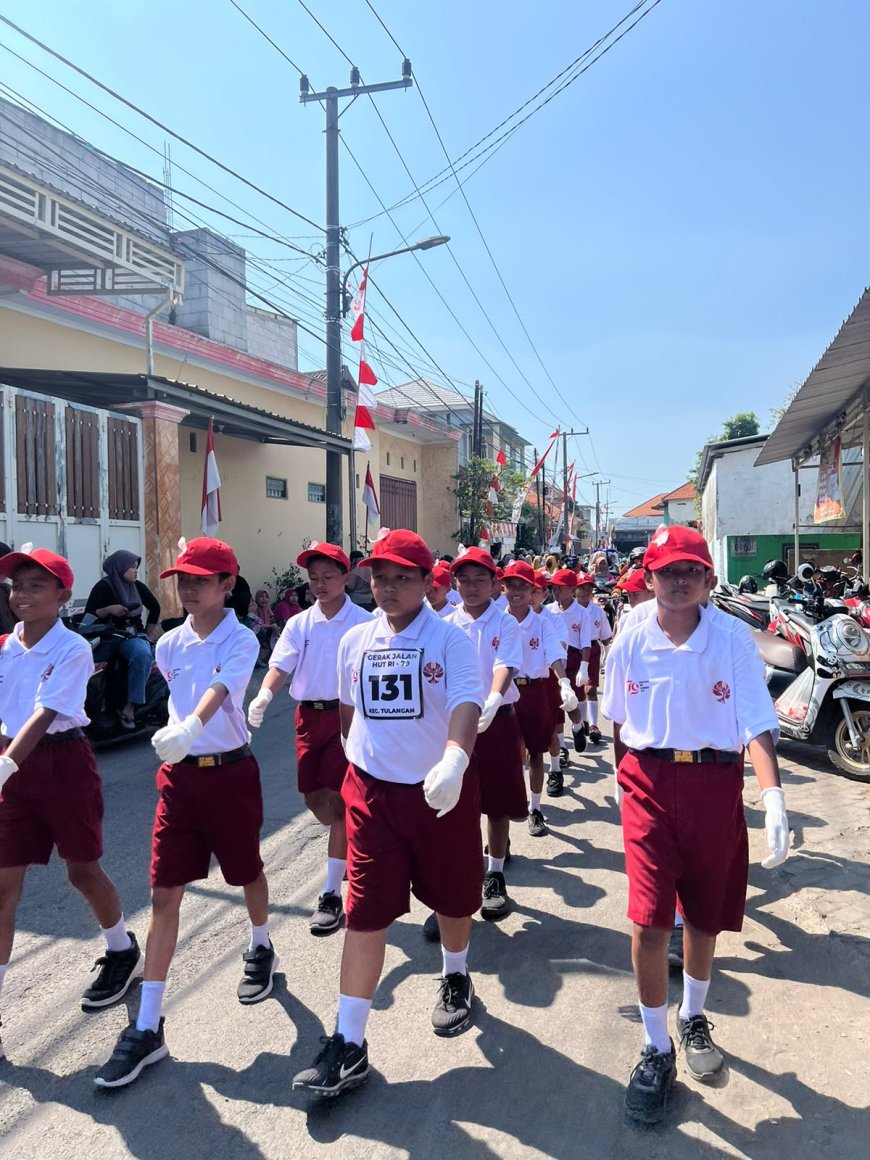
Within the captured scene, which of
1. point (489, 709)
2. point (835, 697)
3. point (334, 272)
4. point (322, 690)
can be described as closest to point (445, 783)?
point (489, 709)

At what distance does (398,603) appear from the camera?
3002mm

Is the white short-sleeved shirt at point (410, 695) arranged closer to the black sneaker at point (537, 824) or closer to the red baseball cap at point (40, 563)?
the red baseball cap at point (40, 563)

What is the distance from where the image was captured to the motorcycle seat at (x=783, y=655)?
289 inches

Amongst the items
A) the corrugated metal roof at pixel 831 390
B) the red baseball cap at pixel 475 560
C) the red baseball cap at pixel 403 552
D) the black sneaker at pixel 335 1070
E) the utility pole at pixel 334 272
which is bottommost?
the black sneaker at pixel 335 1070

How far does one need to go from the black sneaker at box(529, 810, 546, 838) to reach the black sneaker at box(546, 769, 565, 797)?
3.00 feet

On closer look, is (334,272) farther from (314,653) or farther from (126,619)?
(314,653)

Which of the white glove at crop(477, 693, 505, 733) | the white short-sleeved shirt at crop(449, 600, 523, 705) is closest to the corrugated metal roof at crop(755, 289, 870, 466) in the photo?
the white short-sleeved shirt at crop(449, 600, 523, 705)

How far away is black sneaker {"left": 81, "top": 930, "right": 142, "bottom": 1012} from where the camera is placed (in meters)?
3.40

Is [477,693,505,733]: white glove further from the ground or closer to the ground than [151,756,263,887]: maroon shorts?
further from the ground

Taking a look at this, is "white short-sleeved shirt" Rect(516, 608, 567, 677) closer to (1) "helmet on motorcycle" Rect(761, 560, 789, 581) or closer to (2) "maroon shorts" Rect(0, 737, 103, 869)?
(2) "maroon shorts" Rect(0, 737, 103, 869)

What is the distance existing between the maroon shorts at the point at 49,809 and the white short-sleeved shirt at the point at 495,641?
2045mm

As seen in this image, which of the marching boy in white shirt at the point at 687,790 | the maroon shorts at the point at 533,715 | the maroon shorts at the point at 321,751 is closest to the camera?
the marching boy in white shirt at the point at 687,790

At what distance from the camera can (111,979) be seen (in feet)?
11.4

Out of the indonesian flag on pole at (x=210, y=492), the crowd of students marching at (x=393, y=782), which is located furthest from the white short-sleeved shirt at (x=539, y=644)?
the indonesian flag on pole at (x=210, y=492)
